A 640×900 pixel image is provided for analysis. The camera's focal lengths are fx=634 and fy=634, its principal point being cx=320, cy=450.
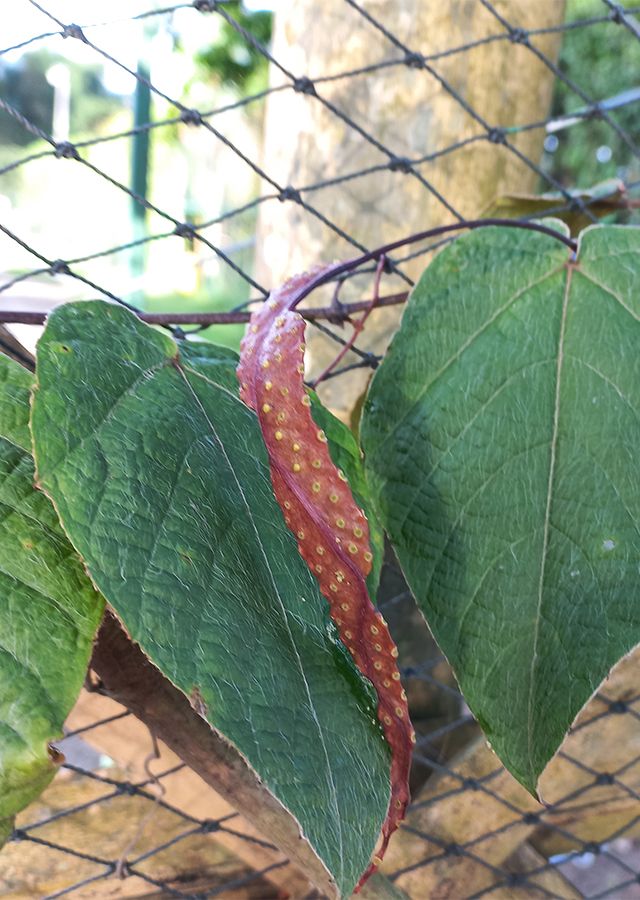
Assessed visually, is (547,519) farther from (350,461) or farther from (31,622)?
(31,622)

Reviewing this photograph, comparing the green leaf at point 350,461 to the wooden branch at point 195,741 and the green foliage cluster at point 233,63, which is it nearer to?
the wooden branch at point 195,741

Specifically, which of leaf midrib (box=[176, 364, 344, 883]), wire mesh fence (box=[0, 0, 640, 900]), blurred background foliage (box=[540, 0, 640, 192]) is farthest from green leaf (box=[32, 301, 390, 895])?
blurred background foliage (box=[540, 0, 640, 192])

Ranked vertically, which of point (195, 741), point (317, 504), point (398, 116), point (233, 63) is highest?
point (233, 63)

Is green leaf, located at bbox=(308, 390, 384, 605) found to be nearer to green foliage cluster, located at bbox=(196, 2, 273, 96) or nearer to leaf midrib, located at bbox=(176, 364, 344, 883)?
leaf midrib, located at bbox=(176, 364, 344, 883)

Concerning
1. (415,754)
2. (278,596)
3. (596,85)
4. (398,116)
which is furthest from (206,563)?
(596,85)

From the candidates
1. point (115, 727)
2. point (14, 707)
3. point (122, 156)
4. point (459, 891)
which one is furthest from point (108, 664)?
point (122, 156)

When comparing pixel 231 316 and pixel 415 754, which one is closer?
pixel 231 316

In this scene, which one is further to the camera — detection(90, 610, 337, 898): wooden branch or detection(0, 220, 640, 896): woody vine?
detection(90, 610, 337, 898): wooden branch
